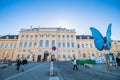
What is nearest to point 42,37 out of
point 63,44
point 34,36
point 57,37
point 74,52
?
point 34,36

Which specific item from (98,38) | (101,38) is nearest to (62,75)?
(98,38)

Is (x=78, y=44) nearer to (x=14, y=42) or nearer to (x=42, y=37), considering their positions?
(x=42, y=37)

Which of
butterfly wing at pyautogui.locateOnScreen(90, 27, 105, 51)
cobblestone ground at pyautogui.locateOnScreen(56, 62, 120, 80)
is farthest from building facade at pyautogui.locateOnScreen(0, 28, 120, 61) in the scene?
cobblestone ground at pyautogui.locateOnScreen(56, 62, 120, 80)

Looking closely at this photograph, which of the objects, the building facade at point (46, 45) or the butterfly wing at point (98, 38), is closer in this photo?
the butterfly wing at point (98, 38)

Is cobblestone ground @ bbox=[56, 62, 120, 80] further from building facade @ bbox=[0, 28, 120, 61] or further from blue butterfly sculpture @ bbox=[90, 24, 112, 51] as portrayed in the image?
building facade @ bbox=[0, 28, 120, 61]

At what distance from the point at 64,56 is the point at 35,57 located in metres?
14.3

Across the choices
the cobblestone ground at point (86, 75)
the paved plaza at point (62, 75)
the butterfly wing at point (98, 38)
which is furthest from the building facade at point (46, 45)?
the cobblestone ground at point (86, 75)

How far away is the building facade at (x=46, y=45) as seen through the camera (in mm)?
47938

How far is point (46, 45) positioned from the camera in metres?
49.0

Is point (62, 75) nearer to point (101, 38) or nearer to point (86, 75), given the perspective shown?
point (86, 75)

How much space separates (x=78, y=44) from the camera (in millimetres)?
54094

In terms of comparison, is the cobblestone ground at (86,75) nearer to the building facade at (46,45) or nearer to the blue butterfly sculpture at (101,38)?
the blue butterfly sculpture at (101,38)

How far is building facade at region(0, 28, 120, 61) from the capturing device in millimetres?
47938

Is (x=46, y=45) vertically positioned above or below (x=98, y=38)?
above
